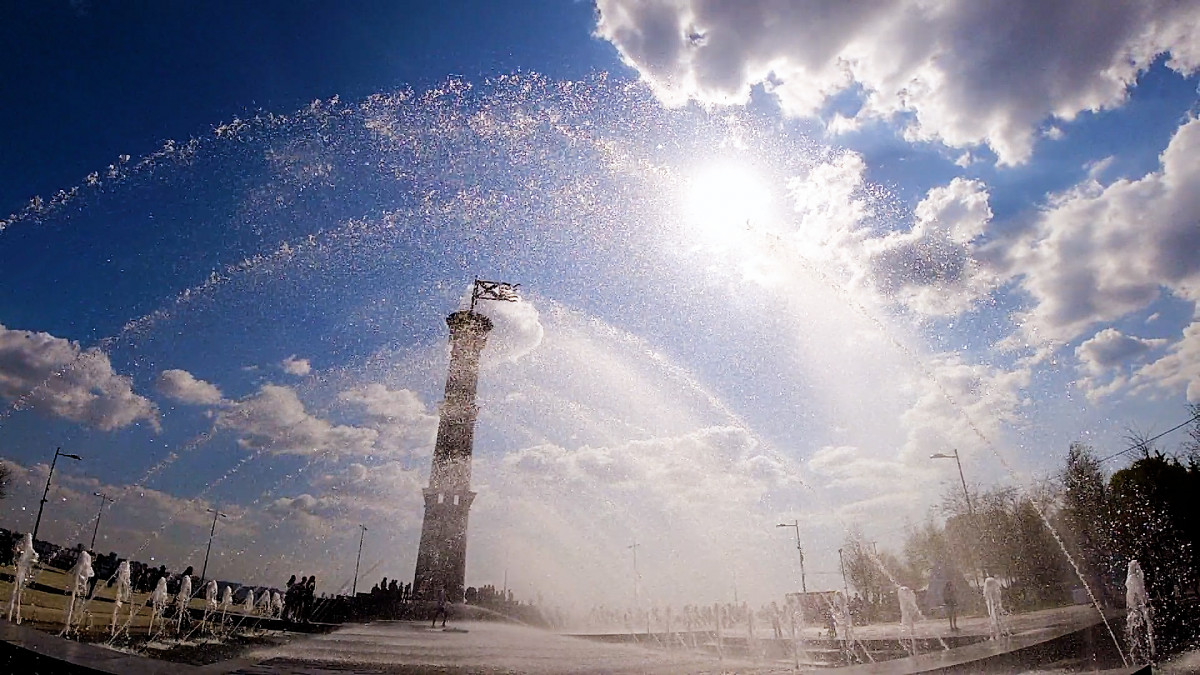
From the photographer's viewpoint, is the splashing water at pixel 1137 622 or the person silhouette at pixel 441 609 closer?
the splashing water at pixel 1137 622

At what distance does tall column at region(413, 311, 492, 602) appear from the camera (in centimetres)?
3544

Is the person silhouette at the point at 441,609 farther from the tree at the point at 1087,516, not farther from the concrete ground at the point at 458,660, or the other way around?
the tree at the point at 1087,516

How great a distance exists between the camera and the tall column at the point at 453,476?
35.4 meters

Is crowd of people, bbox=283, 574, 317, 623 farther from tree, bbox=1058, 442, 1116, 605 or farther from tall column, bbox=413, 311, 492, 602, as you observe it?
tree, bbox=1058, 442, 1116, 605

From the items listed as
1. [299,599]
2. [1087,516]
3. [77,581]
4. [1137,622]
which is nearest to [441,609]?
[299,599]

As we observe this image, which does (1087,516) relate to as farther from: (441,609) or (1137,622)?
(441,609)

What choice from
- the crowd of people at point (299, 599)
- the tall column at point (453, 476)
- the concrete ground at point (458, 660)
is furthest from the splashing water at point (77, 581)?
the tall column at point (453, 476)

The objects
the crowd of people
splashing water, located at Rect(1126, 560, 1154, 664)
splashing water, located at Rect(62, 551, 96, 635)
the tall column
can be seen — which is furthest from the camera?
the tall column

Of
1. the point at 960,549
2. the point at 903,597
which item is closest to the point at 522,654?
the point at 903,597

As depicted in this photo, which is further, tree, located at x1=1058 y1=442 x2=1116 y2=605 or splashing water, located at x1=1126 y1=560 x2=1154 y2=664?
tree, located at x1=1058 y1=442 x2=1116 y2=605

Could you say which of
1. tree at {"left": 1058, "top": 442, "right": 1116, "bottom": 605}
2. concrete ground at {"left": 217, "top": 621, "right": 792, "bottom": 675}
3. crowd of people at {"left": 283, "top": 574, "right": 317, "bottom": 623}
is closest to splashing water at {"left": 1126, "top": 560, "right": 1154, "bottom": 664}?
concrete ground at {"left": 217, "top": 621, "right": 792, "bottom": 675}

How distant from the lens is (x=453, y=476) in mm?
38625

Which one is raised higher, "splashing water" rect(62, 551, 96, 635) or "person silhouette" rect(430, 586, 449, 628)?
"splashing water" rect(62, 551, 96, 635)

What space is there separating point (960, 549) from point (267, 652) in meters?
64.2
